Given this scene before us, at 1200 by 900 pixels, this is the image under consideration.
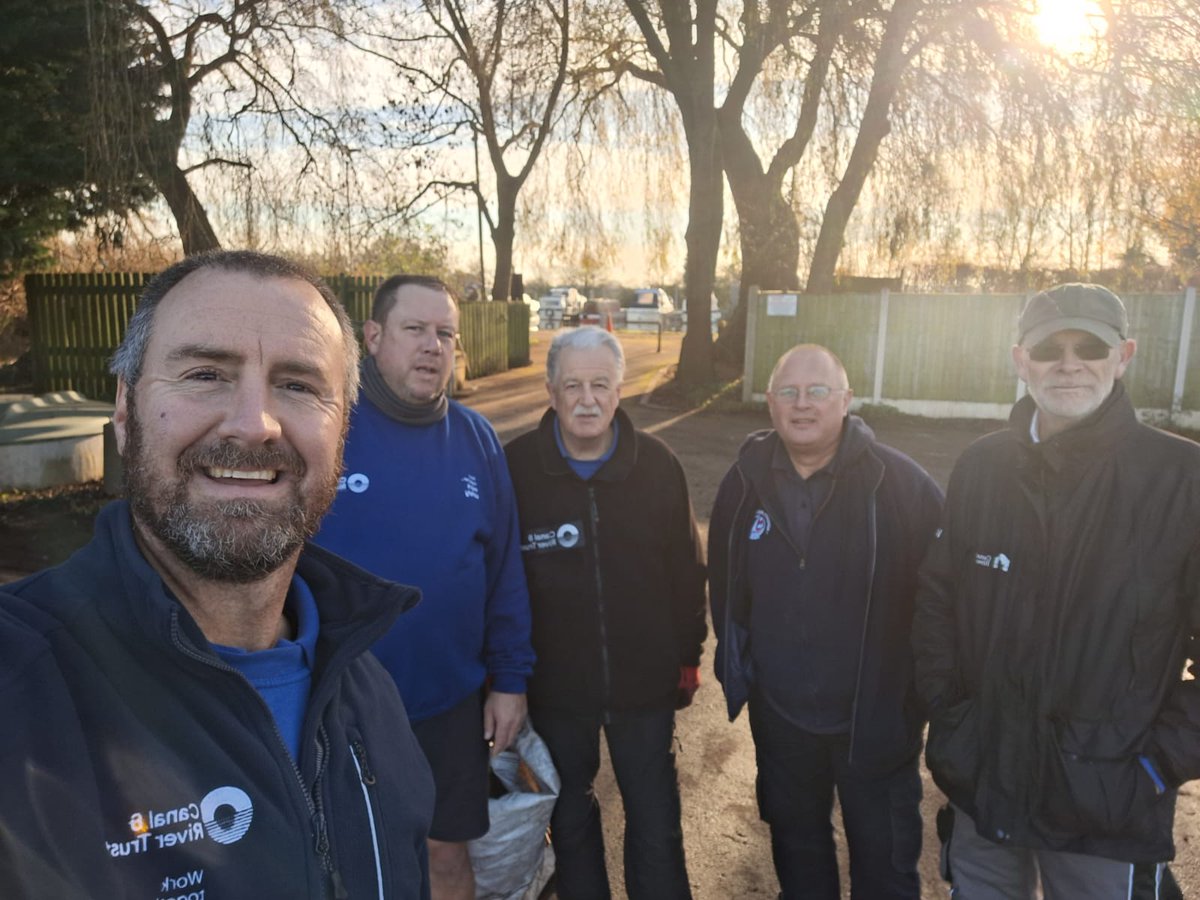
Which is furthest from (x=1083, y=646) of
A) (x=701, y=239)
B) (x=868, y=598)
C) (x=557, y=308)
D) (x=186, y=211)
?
(x=557, y=308)

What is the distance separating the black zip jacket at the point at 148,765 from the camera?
95 cm

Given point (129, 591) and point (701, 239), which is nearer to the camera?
point (129, 591)

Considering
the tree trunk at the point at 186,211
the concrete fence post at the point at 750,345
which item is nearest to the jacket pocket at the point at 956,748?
the tree trunk at the point at 186,211

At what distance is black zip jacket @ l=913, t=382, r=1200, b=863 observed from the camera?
203cm

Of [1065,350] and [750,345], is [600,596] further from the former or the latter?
[750,345]

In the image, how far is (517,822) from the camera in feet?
8.86

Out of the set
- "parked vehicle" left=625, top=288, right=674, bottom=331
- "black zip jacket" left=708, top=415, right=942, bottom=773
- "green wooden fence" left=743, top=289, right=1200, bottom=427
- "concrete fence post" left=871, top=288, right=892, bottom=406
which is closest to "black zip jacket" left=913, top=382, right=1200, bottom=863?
"black zip jacket" left=708, top=415, right=942, bottom=773

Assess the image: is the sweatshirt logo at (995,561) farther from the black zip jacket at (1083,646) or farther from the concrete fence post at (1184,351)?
the concrete fence post at (1184,351)

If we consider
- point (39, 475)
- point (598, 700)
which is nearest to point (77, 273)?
point (39, 475)

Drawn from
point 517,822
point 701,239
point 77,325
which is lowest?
point 517,822

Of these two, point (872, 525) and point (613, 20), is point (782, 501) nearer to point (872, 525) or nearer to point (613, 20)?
point (872, 525)

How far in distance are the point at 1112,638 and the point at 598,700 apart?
151cm

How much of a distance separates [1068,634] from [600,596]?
137 centimetres

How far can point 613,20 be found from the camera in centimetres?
1555
